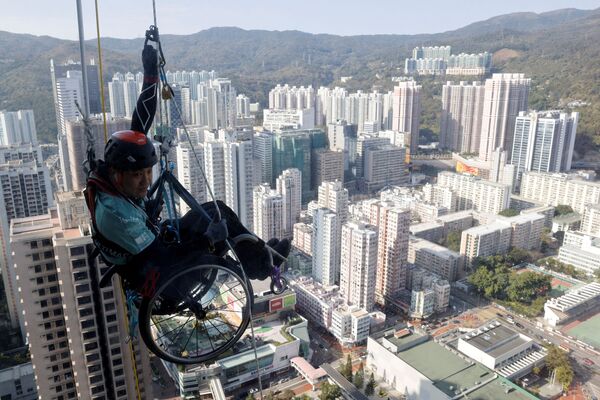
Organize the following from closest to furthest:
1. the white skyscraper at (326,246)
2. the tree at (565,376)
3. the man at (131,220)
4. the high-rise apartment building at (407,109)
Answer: the man at (131,220)
the tree at (565,376)
the white skyscraper at (326,246)
the high-rise apartment building at (407,109)

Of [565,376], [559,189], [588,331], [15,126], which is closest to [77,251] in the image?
[565,376]

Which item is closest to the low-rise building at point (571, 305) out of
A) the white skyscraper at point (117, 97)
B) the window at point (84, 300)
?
the window at point (84, 300)

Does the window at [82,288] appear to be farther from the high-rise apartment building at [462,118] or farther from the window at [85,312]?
the high-rise apartment building at [462,118]

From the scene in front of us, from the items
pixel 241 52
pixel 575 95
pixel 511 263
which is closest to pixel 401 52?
pixel 241 52

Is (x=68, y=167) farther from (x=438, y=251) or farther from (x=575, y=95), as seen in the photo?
(x=575, y=95)

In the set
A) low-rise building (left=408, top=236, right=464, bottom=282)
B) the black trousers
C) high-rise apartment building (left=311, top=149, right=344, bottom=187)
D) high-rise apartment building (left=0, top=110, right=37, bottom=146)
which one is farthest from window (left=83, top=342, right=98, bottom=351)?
high-rise apartment building (left=0, top=110, right=37, bottom=146)

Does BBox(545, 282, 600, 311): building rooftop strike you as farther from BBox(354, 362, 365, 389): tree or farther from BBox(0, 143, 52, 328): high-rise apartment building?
BBox(0, 143, 52, 328): high-rise apartment building
